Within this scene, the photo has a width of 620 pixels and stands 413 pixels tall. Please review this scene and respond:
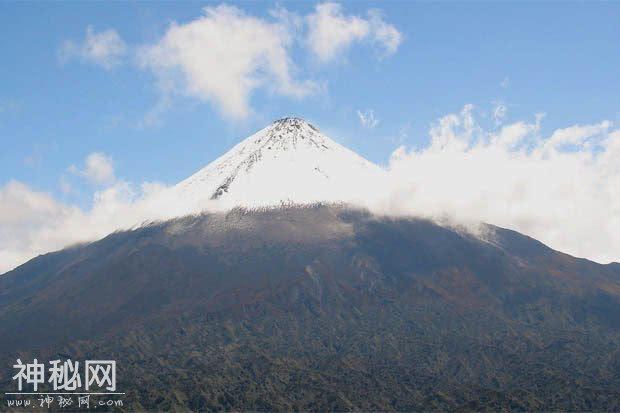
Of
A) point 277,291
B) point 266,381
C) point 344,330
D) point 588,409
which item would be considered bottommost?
point 588,409

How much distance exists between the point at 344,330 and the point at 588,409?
58105 millimetres

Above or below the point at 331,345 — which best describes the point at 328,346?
below

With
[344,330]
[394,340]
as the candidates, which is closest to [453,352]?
[394,340]

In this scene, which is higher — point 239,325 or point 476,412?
point 239,325

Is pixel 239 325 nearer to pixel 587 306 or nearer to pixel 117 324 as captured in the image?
pixel 117 324

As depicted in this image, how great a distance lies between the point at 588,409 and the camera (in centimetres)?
14288

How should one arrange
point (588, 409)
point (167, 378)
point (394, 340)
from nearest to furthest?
1. point (588, 409)
2. point (167, 378)
3. point (394, 340)

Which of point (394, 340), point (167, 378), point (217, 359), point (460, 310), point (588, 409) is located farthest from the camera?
point (460, 310)

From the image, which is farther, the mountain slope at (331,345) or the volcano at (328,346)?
the mountain slope at (331,345)

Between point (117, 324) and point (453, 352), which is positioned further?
point (117, 324)

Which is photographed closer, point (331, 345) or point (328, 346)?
point (328, 346)

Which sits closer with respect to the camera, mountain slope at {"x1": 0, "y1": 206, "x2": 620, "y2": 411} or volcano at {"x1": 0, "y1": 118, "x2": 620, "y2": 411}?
volcano at {"x1": 0, "y1": 118, "x2": 620, "y2": 411}

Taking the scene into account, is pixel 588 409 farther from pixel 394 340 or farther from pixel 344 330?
pixel 344 330

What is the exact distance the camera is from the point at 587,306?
196 meters
